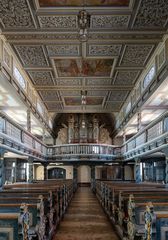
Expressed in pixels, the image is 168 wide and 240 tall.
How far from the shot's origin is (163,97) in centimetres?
1560

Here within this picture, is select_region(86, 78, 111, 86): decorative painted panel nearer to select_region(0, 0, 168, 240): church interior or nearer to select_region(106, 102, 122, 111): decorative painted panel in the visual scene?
select_region(0, 0, 168, 240): church interior

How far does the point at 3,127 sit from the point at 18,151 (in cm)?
279

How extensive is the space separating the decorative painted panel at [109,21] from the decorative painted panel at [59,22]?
682 mm

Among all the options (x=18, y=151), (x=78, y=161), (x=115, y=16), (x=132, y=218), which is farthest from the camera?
(x=78, y=161)

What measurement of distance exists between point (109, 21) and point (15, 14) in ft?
10.2

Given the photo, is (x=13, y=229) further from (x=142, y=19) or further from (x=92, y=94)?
(x=92, y=94)

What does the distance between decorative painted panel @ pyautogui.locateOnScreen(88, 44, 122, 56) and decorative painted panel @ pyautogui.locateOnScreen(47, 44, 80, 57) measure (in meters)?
0.61

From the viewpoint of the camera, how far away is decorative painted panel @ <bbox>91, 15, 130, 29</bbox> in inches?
399

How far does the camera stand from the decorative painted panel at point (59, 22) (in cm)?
1020

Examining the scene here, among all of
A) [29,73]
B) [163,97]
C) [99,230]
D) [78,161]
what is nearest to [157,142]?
[163,97]

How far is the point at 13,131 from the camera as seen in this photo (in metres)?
13.7

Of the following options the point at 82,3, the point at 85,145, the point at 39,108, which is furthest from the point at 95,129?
the point at 82,3

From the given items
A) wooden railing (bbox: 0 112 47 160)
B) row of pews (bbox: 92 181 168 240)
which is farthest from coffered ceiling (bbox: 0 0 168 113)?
row of pews (bbox: 92 181 168 240)

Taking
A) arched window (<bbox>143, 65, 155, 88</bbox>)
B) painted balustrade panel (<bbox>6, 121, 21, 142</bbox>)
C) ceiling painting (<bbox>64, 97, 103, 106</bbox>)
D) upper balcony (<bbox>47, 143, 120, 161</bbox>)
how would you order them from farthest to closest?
upper balcony (<bbox>47, 143, 120, 161</bbox>) → ceiling painting (<bbox>64, 97, 103, 106</bbox>) → arched window (<bbox>143, 65, 155, 88</bbox>) → painted balustrade panel (<bbox>6, 121, 21, 142</bbox>)
